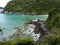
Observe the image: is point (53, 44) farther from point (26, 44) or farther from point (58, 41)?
point (26, 44)

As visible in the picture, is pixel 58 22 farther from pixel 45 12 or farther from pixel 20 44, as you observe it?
pixel 45 12

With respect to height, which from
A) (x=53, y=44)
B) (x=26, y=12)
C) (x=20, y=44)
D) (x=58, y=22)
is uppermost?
(x=20, y=44)

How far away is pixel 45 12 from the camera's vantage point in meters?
176

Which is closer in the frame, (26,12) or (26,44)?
(26,44)

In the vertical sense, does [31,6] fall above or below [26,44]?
below

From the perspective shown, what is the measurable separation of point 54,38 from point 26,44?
3.79 meters

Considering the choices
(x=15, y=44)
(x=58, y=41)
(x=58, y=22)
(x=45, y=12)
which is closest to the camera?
(x=15, y=44)

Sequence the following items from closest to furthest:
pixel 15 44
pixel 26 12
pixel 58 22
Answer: pixel 15 44 < pixel 58 22 < pixel 26 12

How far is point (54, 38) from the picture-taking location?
66.4ft

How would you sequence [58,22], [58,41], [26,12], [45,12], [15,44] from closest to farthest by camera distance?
[15,44] → [58,41] → [58,22] → [45,12] → [26,12]

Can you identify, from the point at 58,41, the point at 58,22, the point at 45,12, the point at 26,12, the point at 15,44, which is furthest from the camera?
the point at 26,12

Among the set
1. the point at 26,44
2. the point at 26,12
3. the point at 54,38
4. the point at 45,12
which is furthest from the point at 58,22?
the point at 26,12

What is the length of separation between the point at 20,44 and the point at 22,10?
180670mm

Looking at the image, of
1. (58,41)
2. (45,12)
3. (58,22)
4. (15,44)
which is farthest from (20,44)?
(45,12)
